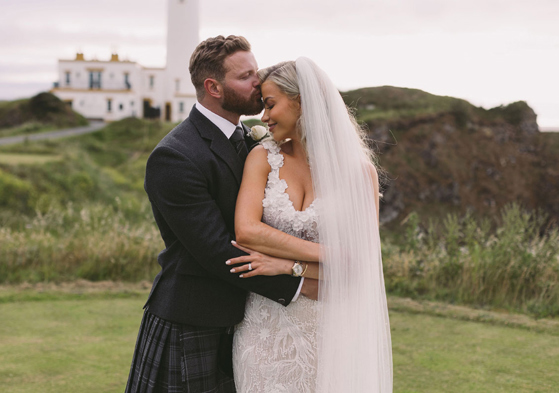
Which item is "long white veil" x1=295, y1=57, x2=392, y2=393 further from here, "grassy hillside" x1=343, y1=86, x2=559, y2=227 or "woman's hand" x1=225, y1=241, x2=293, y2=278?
"grassy hillside" x1=343, y1=86, x2=559, y2=227

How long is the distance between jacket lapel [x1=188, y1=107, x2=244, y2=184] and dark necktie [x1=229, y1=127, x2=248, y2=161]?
0.05 meters

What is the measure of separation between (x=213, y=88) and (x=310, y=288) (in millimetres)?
1065

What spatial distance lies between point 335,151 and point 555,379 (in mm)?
2840

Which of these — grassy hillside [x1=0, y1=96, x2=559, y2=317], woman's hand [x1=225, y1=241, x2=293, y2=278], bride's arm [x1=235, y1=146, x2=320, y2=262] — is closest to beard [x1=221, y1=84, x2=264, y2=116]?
bride's arm [x1=235, y1=146, x2=320, y2=262]

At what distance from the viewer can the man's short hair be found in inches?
103

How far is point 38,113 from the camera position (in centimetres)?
3525

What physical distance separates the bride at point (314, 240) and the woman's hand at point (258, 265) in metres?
0.02

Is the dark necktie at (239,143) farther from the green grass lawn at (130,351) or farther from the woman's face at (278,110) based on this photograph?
the green grass lawn at (130,351)

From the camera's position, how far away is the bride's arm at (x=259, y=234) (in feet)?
8.11

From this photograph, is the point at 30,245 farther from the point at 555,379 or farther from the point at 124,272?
the point at 555,379

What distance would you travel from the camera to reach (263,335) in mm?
2643

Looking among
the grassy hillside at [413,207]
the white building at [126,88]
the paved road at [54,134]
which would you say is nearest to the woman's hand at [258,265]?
the grassy hillside at [413,207]

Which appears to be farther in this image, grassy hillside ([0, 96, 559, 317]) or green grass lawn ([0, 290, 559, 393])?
grassy hillside ([0, 96, 559, 317])

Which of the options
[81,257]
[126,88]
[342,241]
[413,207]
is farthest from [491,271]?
[126,88]
